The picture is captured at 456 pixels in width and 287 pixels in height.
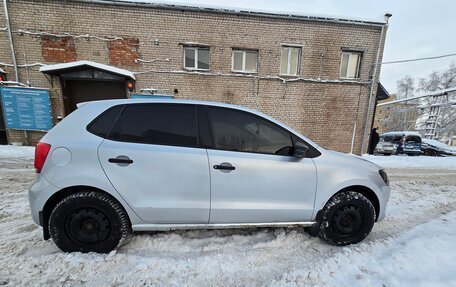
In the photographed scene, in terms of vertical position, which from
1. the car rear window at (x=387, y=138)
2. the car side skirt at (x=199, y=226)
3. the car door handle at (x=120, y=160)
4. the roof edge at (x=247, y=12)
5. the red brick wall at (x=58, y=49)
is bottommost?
the car side skirt at (x=199, y=226)

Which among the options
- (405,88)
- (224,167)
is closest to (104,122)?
(224,167)

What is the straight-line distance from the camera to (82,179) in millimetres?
2070

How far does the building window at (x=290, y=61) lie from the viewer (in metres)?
8.66

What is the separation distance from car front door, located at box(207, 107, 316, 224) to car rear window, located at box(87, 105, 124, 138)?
106 cm

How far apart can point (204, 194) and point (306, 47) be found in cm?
869

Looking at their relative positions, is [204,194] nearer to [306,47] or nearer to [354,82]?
[306,47]

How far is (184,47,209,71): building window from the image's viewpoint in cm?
830

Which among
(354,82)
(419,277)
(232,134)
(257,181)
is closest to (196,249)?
(257,181)

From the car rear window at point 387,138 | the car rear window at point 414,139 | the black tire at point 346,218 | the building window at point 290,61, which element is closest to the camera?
the black tire at point 346,218

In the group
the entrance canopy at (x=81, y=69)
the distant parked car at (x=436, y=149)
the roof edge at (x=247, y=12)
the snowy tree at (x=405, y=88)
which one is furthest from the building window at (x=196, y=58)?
the snowy tree at (x=405, y=88)

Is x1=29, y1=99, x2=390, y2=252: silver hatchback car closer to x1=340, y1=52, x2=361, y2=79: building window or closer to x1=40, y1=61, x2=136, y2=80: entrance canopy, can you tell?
x1=40, y1=61, x2=136, y2=80: entrance canopy

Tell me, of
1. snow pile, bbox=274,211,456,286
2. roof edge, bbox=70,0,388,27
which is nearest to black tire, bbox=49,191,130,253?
snow pile, bbox=274,211,456,286

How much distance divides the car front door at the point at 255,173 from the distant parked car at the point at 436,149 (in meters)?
16.6

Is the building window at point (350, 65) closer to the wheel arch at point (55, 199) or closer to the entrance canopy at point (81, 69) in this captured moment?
the entrance canopy at point (81, 69)
